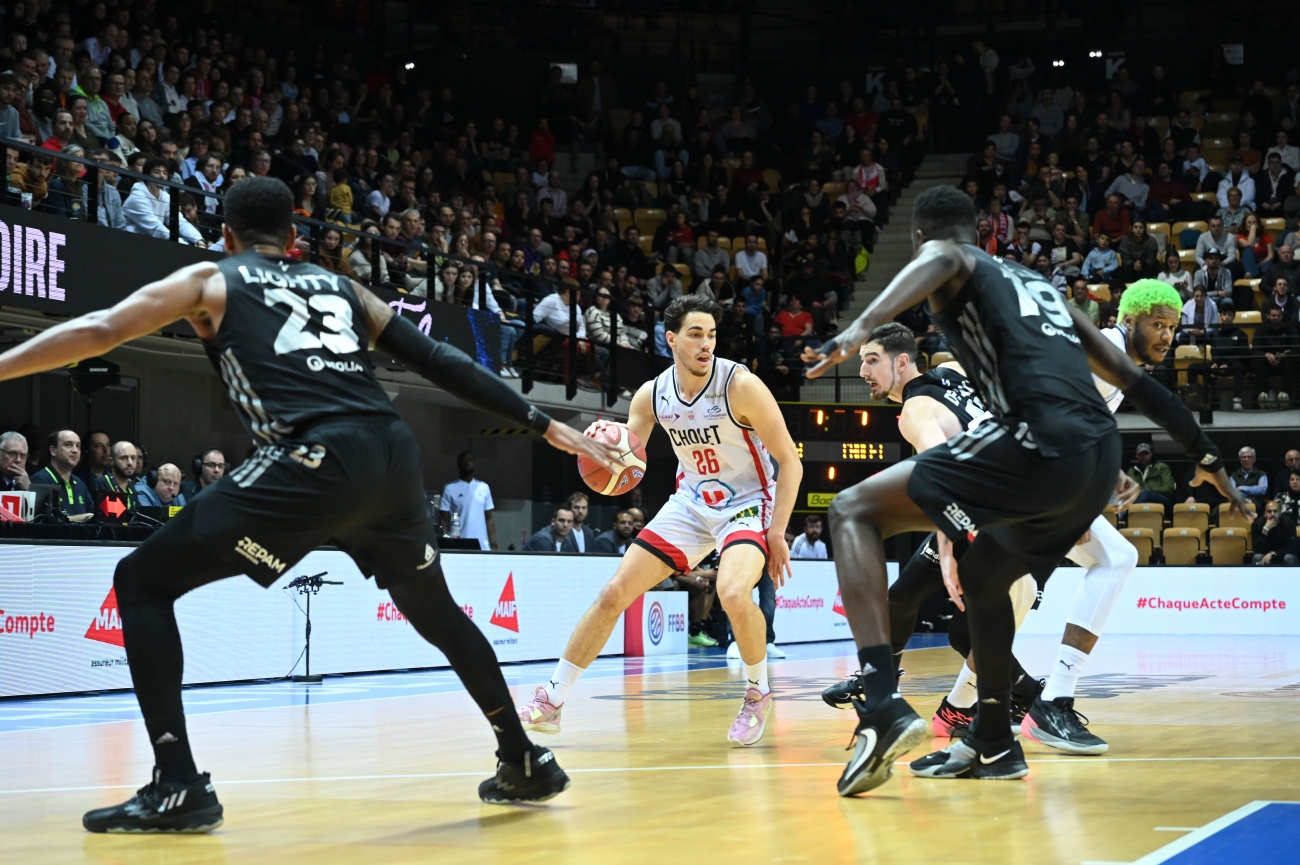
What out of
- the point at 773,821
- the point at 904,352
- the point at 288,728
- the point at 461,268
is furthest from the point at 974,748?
the point at 461,268

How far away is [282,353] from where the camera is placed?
13.8 ft

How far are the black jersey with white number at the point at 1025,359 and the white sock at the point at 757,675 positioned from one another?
2460 millimetres

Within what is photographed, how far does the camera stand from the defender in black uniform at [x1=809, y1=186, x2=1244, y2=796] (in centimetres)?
448

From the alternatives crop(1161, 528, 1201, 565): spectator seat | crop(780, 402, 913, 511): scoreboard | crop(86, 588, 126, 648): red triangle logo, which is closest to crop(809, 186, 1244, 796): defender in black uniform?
crop(86, 588, 126, 648): red triangle logo

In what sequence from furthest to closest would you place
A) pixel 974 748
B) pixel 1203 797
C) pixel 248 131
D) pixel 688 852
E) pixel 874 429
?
pixel 874 429
pixel 248 131
pixel 974 748
pixel 1203 797
pixel 688 852

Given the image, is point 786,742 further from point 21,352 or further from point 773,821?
point 21,352

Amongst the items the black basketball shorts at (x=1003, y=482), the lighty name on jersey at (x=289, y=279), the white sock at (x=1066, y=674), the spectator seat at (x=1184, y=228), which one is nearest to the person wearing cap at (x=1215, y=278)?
the spectator seat at (x=1184, y=228)

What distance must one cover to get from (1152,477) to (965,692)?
1608 centimetres

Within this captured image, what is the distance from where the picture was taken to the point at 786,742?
21.9ft

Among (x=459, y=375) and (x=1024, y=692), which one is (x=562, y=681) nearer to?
(x=1024, y=692)

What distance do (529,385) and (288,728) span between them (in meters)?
9.92

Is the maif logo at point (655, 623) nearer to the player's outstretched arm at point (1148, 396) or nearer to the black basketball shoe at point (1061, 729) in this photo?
the black basketball shoe at point (1061, 729)

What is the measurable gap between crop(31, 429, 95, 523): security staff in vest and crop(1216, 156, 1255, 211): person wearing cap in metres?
18.1

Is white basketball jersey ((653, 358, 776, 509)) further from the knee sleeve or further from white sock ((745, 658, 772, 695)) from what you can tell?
the knee sleeve
